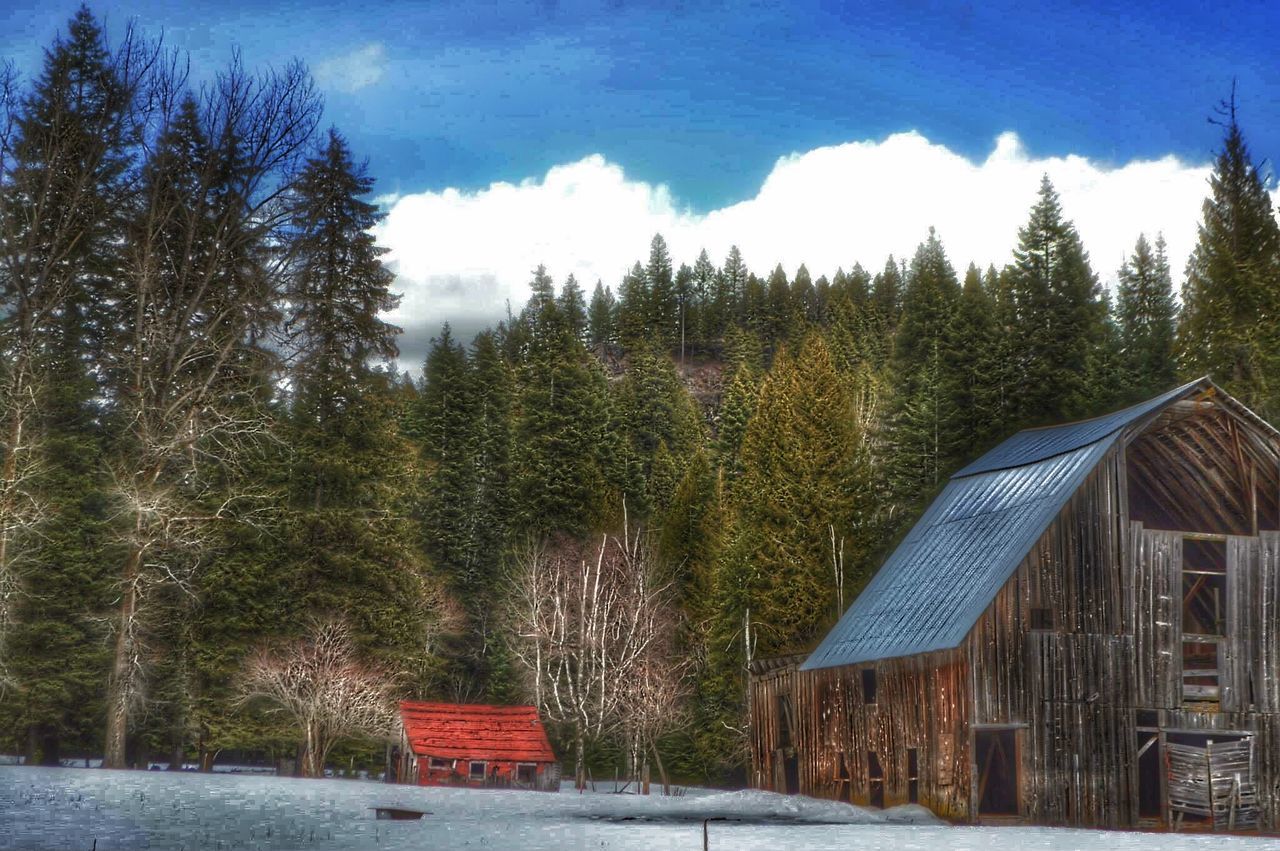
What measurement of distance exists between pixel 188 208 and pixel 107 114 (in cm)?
341

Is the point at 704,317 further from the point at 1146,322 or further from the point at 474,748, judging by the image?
the point at 474,748

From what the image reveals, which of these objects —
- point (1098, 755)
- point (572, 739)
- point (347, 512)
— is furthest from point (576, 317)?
point (1098, 755)

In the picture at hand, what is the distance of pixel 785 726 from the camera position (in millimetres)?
42750

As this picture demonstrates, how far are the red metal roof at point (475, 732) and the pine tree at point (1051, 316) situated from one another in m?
23.3

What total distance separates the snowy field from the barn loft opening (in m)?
7.95

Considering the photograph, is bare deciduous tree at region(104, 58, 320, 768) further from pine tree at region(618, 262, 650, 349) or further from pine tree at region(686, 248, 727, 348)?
pine tree at region(686, 248, 727, 348)

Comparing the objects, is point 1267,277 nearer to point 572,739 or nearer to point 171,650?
point 572,739

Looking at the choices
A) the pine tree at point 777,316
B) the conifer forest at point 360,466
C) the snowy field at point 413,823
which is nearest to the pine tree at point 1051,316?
the conifer forest at point 360,466

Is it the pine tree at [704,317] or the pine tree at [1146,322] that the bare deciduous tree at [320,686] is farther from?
the pine tree at [704,317]

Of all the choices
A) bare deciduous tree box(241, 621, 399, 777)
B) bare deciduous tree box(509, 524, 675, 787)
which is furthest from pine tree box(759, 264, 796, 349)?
bare deciduous tree box(241, 621, 399, 777)

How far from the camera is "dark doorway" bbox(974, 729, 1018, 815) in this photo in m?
32.5

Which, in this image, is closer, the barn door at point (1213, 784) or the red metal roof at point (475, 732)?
the barn door at point (1213, 784)

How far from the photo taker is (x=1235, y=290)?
206 feet

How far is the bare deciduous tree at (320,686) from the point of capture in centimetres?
4603
